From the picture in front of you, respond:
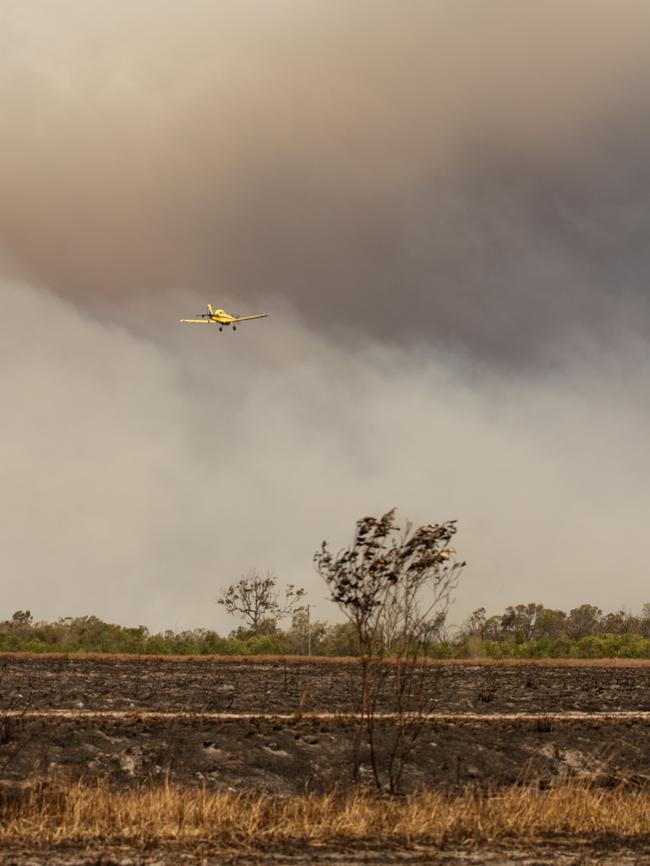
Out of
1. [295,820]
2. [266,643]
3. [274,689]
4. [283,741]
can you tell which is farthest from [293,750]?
[266,643]

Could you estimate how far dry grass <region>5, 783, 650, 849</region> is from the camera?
12.1 meters

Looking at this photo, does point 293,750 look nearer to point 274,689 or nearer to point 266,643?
point 274,689

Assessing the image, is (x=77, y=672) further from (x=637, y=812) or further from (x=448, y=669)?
(x=637, y=812)

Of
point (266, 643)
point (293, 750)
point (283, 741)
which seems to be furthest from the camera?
point (266, 643)

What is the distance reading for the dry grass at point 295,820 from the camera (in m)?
12.1

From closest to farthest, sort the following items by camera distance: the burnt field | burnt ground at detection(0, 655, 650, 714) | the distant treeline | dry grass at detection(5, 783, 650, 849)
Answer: dry grass at detection(5, 783, 650, 849), the burnt field, burnt ground at detection(0, 655, 650, 714), the distant treeline

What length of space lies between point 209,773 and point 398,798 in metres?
4.22

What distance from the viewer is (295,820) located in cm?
1299

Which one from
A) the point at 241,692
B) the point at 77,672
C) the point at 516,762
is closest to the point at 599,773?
the point at 516,762

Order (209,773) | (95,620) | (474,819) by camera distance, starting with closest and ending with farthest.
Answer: (474,819)
(209,773)
(95,620)

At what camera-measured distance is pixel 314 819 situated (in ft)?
43.5

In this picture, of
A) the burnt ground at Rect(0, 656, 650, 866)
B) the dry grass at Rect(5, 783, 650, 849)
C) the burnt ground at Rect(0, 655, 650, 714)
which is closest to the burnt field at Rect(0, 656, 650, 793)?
the burnt ground at Rect(0, 656, 650, 866)

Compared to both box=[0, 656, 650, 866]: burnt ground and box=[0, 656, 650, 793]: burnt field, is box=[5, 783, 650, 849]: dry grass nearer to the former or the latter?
box=[0, 656, 650, 866]: burnt ground

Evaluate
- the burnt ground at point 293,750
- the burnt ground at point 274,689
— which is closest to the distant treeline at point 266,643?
the burnt ground at point 274,689
